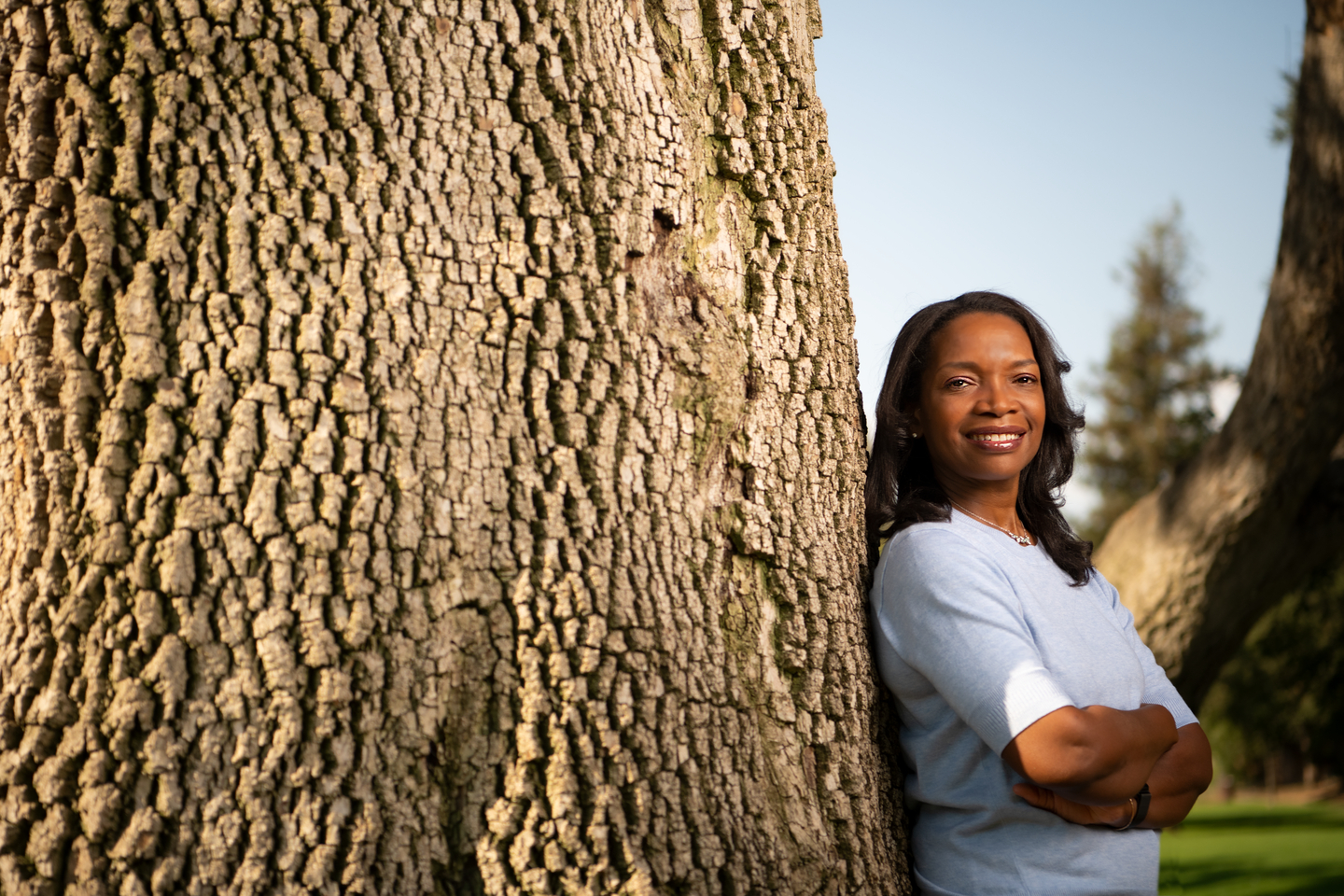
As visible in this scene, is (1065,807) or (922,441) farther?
(922,441)

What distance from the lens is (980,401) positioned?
2307 mm

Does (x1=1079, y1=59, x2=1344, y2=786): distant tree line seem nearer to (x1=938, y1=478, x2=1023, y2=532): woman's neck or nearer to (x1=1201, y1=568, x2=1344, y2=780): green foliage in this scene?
(x1=1201, y1=568, x2=1344, y2=780): green foliage

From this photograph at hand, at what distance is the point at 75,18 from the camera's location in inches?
66.1

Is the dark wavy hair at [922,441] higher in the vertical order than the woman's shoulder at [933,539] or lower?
higher

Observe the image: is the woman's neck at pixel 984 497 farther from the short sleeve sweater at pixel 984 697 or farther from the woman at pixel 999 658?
the short sleeve sweater at pixel 984 697

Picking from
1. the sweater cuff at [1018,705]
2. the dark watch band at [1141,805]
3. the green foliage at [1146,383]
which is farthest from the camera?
the green foliage at [1146,383]

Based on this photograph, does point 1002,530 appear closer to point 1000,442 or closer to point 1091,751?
point 1000,442

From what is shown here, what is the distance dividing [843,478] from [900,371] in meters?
0.48

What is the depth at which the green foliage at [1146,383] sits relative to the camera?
3406cm

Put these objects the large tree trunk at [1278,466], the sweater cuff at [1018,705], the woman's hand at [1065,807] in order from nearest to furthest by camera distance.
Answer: the sweater cuff at [1018,705]
the woman's hand at [1065,807]
the large tree trunk at [1278,466]

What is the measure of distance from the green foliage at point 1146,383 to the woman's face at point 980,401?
105ft

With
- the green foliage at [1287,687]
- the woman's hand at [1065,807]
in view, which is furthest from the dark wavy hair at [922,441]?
the green foliage at [1287,687]

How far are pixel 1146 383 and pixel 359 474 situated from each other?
3900cm

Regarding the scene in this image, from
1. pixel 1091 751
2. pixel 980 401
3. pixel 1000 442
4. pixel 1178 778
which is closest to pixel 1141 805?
pixel 1178 778
